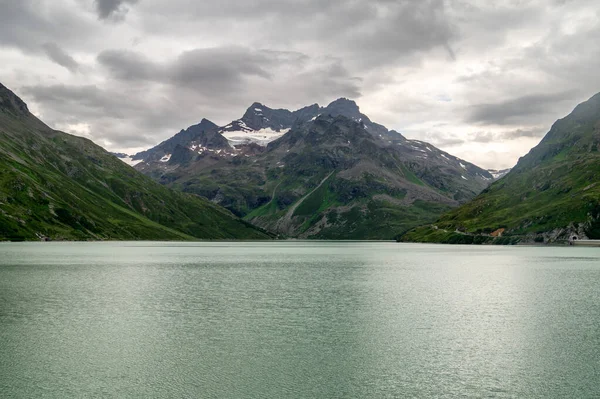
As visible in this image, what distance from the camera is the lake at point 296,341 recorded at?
35.6m

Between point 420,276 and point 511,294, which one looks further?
point 420,276

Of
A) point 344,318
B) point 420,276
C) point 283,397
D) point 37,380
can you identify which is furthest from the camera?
point 420,276

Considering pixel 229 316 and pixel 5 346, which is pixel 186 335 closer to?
pixel 229 316

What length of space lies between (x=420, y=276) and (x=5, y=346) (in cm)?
9547

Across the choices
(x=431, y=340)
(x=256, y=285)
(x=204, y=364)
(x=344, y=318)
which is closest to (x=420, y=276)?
(x=256, y=285)

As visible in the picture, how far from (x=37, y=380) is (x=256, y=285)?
206 feet

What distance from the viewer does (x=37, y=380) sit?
36562 mm

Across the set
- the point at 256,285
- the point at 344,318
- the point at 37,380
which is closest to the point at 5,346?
the point at 37,380

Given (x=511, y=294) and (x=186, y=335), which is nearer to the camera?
(x=186, y=335)

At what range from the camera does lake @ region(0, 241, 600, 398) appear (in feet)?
117

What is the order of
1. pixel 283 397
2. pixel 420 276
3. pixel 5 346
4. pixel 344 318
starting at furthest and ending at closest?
1. pixel 420 276
2. pixel 344 318
3. pixel 5 346
4. pixel 283 397

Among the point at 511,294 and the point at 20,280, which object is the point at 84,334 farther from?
the point at 511,294

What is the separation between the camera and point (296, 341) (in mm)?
49719

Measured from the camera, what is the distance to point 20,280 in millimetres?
98688
